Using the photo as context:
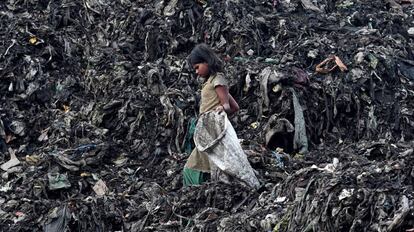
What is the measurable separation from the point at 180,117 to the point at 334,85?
5.44 feet

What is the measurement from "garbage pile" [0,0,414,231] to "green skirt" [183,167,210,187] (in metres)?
0.17

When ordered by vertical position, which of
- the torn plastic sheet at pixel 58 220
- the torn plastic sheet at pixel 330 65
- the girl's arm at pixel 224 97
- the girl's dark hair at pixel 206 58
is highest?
the girl's dark hair at pixel 206 58

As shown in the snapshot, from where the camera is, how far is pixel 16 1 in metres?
11.8

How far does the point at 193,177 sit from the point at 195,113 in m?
1.77

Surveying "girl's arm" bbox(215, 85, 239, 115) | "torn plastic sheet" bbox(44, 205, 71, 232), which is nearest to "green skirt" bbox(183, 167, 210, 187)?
"girl's arm" bbox(215, 85, 239, 115)

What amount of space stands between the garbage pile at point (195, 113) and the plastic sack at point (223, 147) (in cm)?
14

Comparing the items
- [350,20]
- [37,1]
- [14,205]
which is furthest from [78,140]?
[350,20]

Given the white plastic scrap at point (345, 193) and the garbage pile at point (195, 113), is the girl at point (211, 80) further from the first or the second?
the white plastic scrap at point (345, 193)

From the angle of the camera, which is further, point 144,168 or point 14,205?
point 144,168

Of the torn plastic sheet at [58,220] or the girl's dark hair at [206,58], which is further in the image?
the torn plastic sheet at [58,220]

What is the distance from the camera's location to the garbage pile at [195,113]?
681 centimetres

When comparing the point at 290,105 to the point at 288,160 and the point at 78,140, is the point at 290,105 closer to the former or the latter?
the point at 288,160

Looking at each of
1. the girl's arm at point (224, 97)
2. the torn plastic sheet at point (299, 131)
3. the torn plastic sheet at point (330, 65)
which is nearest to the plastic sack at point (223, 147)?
the girl's arm at point (224, 97)

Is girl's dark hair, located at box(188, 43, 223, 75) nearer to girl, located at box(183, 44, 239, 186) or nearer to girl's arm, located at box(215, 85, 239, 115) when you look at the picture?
girl, located at box(183, 44, 239, 186)
